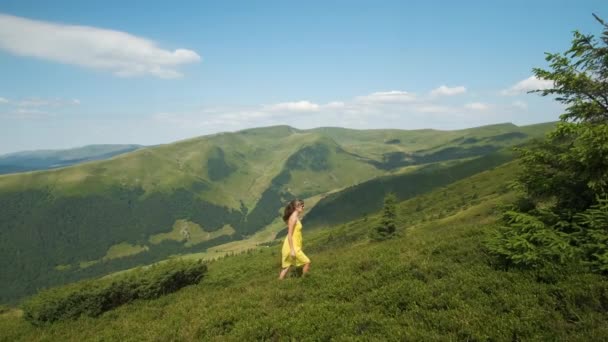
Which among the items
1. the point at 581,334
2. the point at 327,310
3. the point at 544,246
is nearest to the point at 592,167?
the point at 544,246

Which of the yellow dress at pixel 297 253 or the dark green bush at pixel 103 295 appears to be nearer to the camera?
the yellow dress at pixel 297 253

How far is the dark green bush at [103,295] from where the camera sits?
22641 mm

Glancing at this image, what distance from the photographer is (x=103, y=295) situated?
24.0 metres

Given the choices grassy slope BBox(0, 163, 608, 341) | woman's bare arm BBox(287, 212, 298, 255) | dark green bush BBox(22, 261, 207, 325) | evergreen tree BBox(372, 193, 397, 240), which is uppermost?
woman's bare arm BBox(287, 212, 298, 255)

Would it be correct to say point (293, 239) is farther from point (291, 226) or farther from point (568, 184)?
point (568, 184)

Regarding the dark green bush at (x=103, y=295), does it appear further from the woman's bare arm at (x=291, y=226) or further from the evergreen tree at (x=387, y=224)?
the evergreen tree at (x=387, y=224)

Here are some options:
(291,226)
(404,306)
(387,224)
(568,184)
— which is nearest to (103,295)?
(291,226)

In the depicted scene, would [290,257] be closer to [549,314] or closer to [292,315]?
[292,315]

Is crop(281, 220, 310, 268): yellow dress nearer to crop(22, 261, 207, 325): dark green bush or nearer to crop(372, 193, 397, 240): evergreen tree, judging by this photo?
crop(22, 261, 207, 325): dark green bush

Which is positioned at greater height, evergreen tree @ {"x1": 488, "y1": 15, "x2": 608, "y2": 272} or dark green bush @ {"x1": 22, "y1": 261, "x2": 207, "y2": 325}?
evergreen tree @ {"x1": 488, "y1": 15, "x2": 608, "y2": 272}

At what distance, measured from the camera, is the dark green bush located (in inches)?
891

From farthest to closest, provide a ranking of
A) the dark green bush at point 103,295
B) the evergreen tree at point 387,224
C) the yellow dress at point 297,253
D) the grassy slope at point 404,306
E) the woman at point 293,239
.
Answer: the evergreen tree at point 387,224 → the dark green bush at point 103,295 → the yellow dress at point 297,253 → the woman at point 293,239 → the grassy slope at point 404,306

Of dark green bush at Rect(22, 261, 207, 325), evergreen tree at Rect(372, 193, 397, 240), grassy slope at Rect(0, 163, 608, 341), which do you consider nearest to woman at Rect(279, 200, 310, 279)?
grassy slope at Rect(0, 163, 608, 341)

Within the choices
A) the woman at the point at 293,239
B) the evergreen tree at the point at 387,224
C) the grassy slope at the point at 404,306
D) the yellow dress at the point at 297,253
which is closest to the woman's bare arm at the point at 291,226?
the woman at the point at 293,239
